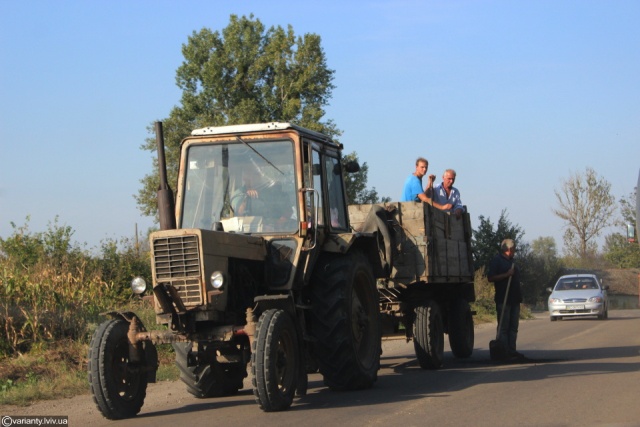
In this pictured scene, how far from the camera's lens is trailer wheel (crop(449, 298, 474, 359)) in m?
15.1

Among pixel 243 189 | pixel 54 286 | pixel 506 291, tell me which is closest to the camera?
pixel 243 189

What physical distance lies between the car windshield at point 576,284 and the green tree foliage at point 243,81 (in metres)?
15.3

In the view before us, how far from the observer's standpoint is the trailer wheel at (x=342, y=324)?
32.8 feet

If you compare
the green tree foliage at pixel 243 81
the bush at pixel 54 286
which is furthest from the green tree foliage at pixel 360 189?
the bush at pixel 54 286

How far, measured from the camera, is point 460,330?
15125 millimetres

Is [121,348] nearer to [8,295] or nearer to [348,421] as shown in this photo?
[348,421]

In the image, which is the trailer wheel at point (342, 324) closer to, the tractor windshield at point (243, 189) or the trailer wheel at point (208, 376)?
the tractor windshield at point (243, 189)

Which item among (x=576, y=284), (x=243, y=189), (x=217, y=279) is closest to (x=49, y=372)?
(x=243, y=189)

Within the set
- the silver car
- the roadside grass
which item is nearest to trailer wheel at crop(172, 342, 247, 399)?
the roadside grass

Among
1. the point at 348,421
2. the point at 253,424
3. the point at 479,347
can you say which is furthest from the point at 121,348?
the point at 479,347

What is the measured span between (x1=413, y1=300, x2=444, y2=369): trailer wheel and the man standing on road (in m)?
1.41

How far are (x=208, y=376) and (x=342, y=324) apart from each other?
1.69 meters

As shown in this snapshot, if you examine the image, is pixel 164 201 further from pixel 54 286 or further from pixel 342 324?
pixel 54 286

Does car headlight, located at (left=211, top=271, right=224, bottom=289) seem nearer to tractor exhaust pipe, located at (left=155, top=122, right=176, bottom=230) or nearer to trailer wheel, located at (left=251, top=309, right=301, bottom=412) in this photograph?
trailer wheel, located at (left=251, top=309, right=301, bottom=412)
